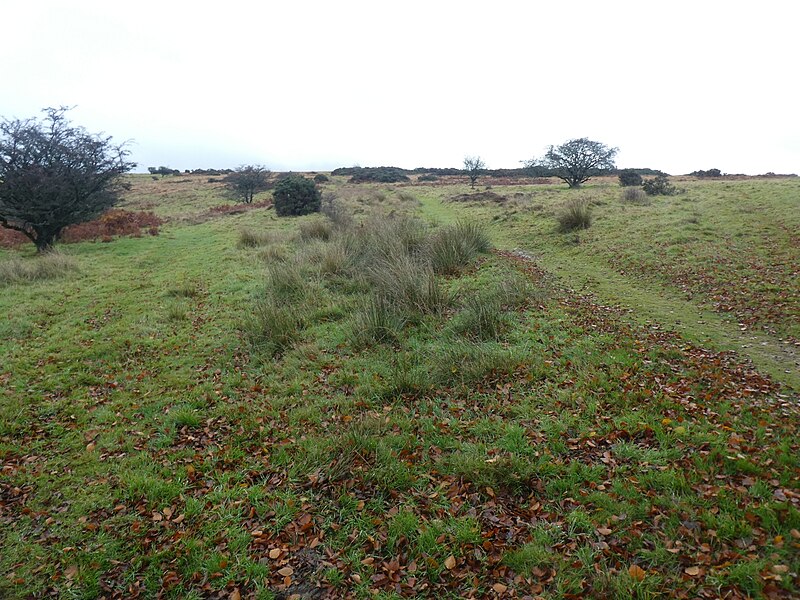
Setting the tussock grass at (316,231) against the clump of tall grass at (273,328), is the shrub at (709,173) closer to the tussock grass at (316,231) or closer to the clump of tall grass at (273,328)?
the tussock grass at (316,231)

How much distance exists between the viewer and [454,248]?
44.5 ft

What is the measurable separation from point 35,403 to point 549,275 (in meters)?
12.3

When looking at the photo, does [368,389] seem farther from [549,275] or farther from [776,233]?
[776,233]

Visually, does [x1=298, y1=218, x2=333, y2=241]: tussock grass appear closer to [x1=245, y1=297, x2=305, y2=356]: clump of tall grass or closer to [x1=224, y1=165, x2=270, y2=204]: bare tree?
[x1=245, y1=297, x2=305, y2=356]: clump of tall grass

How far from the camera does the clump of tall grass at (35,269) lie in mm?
13836

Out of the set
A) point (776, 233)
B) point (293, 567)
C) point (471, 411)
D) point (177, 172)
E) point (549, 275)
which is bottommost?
point (293, 567)

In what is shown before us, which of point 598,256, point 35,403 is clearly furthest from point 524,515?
point 598,256

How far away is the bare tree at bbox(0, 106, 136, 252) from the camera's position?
1838 cm

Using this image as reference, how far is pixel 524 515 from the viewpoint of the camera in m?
Result: 4.38

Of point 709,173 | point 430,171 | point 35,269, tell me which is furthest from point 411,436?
point 430,171

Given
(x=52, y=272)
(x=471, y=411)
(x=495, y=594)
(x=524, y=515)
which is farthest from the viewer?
(x=52, y=272)

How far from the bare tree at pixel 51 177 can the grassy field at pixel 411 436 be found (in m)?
8.86

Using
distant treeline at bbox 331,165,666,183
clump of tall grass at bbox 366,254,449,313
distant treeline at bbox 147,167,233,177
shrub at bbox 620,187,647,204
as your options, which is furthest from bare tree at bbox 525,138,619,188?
distant treeline at bbox 147,167,233,177

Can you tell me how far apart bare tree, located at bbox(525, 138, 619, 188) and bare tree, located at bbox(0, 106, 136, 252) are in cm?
3746
